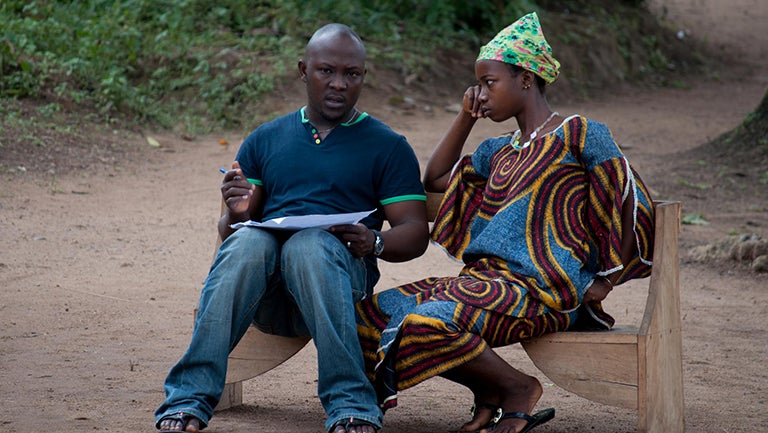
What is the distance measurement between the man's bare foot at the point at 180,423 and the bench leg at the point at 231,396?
2.04 ft

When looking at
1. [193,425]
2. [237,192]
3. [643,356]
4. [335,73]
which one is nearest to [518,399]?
[643,356]

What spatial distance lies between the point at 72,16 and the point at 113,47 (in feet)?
3.15

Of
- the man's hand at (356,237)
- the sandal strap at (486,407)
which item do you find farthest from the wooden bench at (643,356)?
the man's hand at (356,237)

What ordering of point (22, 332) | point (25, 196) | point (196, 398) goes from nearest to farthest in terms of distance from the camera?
1. point (196, 398)
2. point (22, 332)
3. point (25, 196)

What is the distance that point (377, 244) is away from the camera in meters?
3.77

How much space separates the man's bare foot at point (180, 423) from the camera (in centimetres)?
345

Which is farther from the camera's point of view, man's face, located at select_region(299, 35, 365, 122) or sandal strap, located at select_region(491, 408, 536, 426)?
man's face, located at select_region(299, 35, 365, 122)

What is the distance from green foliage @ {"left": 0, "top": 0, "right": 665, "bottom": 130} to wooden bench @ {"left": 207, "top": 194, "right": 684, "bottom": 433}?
7388 millimetres

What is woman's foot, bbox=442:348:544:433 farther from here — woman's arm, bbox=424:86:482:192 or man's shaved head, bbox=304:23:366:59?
man's shaved head, bbox=304:23:366:59

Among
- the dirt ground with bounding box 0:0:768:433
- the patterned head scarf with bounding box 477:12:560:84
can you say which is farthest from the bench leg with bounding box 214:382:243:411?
the patterned head scarf with bounding box 477:12:560:84

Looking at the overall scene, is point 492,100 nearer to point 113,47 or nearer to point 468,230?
point 468,230

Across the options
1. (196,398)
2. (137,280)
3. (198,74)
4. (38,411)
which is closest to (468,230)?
(196,398)

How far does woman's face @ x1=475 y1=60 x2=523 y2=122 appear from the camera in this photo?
3.85 m

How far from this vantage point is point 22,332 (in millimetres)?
5109
